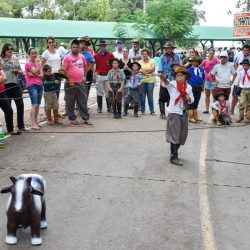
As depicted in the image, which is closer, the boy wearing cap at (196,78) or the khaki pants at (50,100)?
the khaki pants at (50,100)

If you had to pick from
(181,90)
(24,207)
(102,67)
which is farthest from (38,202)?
(102,67)

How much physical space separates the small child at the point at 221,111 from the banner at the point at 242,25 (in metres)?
12.1

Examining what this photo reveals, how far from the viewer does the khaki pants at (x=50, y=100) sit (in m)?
10.3

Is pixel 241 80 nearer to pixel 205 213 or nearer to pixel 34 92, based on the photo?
pixel 34 92

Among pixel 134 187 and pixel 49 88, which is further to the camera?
pixel 49 88

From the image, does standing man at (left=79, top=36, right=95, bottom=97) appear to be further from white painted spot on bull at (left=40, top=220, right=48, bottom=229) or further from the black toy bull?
the black toy bull

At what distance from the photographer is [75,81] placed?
10.4m

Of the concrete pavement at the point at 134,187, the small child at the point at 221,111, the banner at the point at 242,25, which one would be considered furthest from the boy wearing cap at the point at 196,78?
the banner at the point at 242,25

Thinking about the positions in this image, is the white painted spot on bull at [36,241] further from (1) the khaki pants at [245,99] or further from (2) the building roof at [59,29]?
(2) the building roof at [59,29]

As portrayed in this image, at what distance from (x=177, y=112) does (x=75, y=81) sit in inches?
144

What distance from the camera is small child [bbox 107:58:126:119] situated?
11680 millimetres

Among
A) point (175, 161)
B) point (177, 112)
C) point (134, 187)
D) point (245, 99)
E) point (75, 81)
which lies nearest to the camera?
point (134, 187)

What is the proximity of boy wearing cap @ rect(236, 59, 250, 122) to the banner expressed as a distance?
11.7m

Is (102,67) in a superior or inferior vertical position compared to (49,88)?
superior
